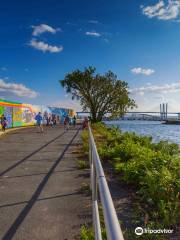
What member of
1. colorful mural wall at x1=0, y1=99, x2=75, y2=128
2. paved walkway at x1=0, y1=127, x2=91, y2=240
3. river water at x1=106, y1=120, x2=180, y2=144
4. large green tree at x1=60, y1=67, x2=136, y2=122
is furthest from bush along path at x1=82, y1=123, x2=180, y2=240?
large green tree at x1=60, y1=67, x2=136, y2=122

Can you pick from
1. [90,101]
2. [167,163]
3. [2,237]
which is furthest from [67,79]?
[2,237]

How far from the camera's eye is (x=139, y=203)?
570 cm

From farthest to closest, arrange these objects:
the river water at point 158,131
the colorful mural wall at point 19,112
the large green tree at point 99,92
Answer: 1. the large green tree at point 99,92
2. the colorful mural wall at point 19,112
3. the river water at point 158,131

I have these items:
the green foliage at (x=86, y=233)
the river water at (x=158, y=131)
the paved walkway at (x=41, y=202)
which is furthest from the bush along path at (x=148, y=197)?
the river water at (x=158, y=131)

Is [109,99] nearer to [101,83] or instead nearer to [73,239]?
[101,83]

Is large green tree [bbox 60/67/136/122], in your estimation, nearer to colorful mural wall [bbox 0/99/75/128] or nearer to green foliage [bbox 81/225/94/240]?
colorful mural wall [bbox 0/99/75/128]

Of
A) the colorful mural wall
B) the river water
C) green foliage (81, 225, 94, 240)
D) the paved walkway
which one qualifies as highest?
the colorful mural wall

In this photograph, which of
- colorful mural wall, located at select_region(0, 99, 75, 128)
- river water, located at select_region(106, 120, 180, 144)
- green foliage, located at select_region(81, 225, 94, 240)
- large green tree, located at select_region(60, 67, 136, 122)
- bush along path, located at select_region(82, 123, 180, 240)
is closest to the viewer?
green foliage, located at select_region(81, 225, 94, 240)

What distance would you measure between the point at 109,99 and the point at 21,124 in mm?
22137

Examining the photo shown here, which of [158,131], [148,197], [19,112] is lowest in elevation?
[158,131]
